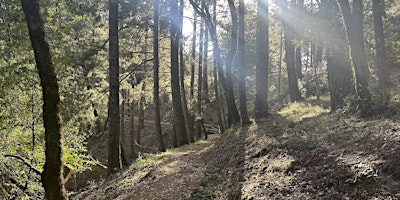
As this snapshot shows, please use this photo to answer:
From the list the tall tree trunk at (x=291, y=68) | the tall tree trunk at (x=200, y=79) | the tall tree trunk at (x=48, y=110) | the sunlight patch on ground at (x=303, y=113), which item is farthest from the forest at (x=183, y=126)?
the tall tree trunk at (x=200, y=79)

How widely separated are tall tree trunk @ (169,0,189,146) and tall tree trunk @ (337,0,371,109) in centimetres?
882

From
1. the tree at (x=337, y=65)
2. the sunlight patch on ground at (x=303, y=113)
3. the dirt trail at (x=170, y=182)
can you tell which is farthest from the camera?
the sunlight patch on ground at (x=303, y=113)

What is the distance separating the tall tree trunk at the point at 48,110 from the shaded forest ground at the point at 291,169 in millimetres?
3039

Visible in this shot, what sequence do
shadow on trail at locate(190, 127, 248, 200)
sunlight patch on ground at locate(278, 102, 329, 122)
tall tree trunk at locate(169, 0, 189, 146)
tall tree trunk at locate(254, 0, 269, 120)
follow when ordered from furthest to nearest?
tall tree trunk at locate(169, 0, 189, 146), tall tree trunk at locate(254, 0, 269, 120), sunlight patch on ground at locate(278, 102, 329, 122), shadow on trail at locate(190, 127, 248, 200)

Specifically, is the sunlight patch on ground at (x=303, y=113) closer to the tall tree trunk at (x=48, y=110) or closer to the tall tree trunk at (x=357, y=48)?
the tall tree trunk at (x=357, y=48)

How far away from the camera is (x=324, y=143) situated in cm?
699

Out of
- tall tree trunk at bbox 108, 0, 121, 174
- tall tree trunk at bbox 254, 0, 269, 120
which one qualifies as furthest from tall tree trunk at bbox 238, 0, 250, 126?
tall tree trunk at bbox 108, 0, 121, 174

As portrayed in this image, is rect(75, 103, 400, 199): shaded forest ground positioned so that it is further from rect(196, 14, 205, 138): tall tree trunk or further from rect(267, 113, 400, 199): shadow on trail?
rect(196, 14, 205, 138): tall tree trunk

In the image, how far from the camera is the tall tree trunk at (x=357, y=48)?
8992 millimetres

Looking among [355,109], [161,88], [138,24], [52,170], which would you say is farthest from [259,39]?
[52,170]

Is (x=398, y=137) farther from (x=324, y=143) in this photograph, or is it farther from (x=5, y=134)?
(x=5, y=134)

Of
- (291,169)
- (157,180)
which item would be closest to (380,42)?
(291,169)

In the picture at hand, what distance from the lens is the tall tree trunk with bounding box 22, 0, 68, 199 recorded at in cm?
555

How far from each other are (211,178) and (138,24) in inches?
359
